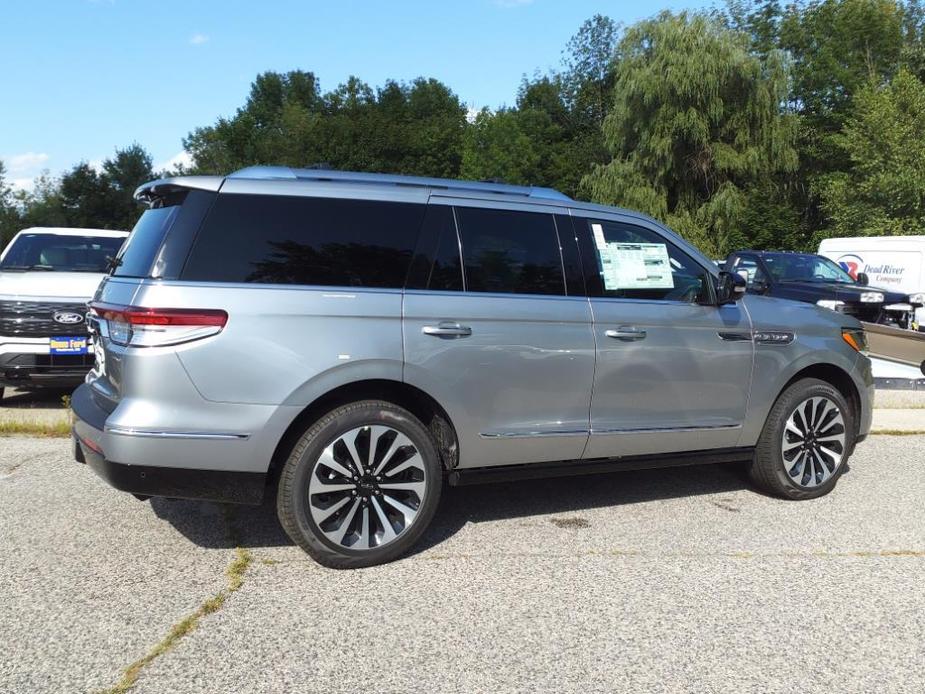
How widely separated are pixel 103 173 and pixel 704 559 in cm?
8166

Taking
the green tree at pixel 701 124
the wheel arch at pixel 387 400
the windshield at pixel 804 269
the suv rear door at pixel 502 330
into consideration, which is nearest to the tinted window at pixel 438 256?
the suv rear door at pixel 502 330

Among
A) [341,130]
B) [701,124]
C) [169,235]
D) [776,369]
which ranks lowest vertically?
[776,369]

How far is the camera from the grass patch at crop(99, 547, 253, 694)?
3.05 meters

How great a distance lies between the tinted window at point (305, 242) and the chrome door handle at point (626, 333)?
128 centimetres

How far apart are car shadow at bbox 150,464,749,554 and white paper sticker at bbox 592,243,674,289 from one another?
1456 millimetres

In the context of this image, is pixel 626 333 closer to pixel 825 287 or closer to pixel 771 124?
pixel 825 287

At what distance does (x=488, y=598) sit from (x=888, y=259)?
14394mm

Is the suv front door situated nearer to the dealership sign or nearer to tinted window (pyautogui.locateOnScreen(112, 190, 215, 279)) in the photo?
tinted window (pyautogui.locateOnScreen(112, 190, 215, 279))

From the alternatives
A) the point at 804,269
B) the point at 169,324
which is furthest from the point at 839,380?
the point at 804,269

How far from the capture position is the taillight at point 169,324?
3.80 metres

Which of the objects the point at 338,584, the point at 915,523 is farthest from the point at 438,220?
the point at 915,523

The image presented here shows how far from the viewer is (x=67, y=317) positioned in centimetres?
802

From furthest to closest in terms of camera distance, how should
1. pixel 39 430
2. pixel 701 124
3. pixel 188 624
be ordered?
pixel 701 124
pixel 39 430
pixel 188 624

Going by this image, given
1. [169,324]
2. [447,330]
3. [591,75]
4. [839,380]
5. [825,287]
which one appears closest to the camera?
[169,324]
